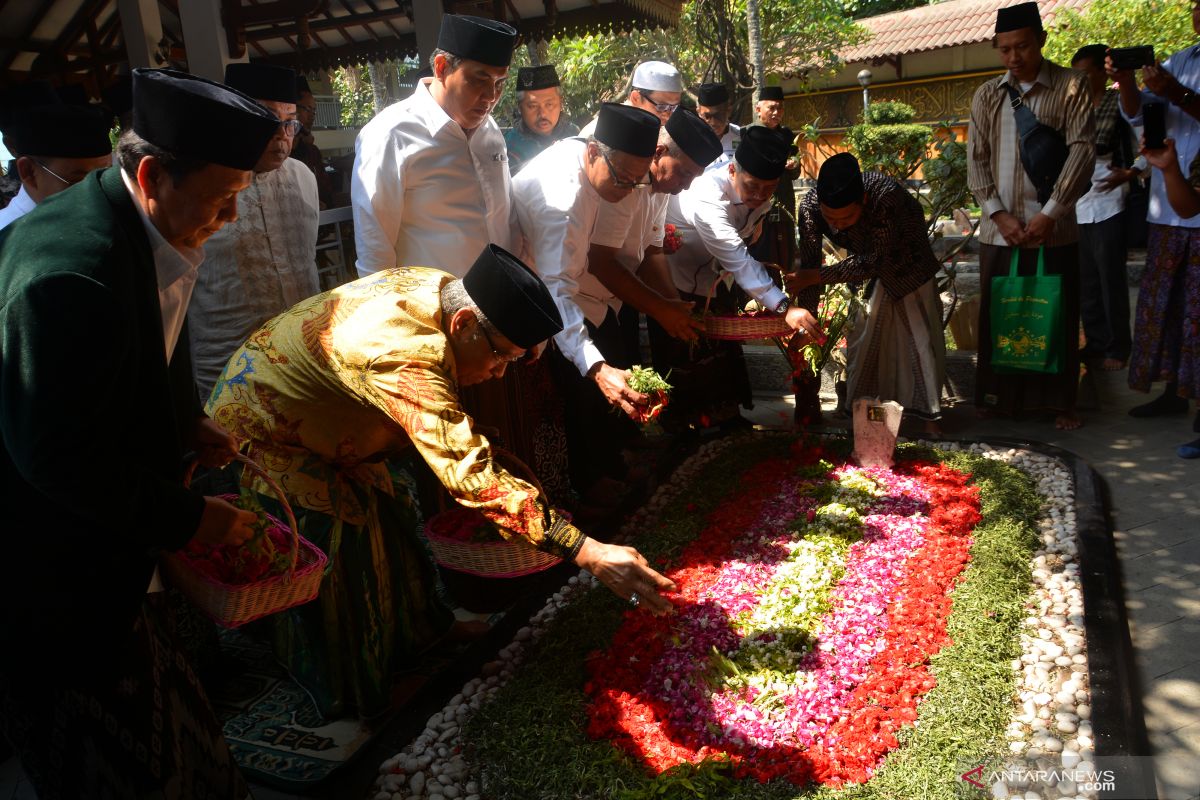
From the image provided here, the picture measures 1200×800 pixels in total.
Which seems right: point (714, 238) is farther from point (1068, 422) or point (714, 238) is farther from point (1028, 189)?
point (1068, 422)

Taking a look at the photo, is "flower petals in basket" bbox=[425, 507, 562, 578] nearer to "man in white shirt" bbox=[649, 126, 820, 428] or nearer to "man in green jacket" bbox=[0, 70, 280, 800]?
"man in green jacket" bbox=[0, 70, 280, 800]

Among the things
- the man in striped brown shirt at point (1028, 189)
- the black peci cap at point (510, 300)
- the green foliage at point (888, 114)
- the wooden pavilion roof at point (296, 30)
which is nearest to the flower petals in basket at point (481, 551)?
the black peci cap at point (510, 300)

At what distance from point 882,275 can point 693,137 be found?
1688 millimetres

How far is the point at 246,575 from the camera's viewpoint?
2.47 metres

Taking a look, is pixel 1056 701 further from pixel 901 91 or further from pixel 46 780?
pixel 901 91

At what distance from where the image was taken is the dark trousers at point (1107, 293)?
6242 millimetres

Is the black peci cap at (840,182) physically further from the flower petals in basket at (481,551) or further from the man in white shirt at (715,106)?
the flower petals in basket at (481,551)

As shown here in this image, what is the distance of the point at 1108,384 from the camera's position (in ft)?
20.4

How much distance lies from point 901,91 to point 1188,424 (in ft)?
50.5

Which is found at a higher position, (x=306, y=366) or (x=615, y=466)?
(x=306, y=366)

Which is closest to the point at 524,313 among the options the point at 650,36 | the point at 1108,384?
the point at 1108,384

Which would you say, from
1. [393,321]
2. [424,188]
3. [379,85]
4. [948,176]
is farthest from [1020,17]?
[379,85]

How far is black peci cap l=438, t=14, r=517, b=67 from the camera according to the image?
3631mm

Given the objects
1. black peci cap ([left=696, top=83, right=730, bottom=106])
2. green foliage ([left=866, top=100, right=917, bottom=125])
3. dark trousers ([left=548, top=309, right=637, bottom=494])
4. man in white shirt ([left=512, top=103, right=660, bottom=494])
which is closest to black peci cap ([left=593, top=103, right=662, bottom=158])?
man in white shirt ([left=512, top=103, right=660, bottom=494])
